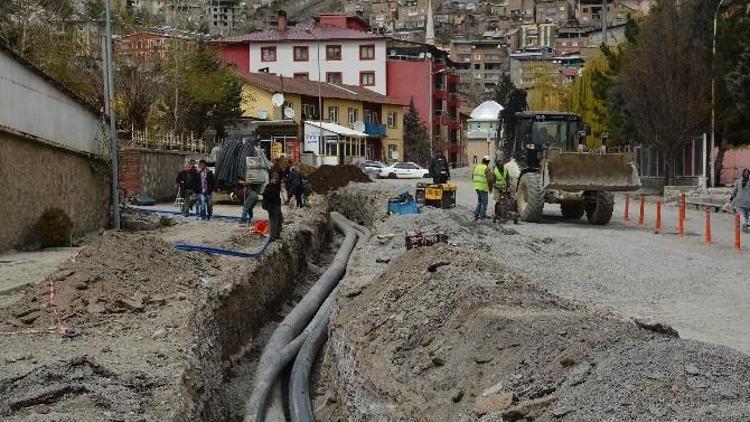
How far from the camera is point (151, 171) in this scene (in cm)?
3506

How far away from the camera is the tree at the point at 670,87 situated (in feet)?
130

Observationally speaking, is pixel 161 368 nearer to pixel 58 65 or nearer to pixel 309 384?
pixel 309 384

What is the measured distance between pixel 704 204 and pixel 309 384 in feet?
80.0

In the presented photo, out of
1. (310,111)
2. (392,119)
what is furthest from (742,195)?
(392,119)

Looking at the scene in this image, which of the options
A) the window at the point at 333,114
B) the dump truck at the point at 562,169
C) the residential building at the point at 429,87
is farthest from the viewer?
the residential building at the point at 429,87

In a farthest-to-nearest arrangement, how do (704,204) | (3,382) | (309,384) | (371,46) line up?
(371,46)
(704,204)
(309,384)
(3,382)

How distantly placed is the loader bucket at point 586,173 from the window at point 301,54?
204ft

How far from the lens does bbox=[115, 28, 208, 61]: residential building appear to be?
46.5 m

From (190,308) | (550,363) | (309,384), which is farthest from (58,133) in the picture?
(550,363)

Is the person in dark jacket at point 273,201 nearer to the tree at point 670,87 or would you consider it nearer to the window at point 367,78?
the tree at point 670,87

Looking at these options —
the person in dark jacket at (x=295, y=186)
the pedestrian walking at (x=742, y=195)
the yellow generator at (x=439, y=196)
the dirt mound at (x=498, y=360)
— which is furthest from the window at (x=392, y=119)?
the dirt mound at (x=498, y=360)

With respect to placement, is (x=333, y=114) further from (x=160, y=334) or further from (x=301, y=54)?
(x=160, y=334)

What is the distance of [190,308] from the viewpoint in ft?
39.5

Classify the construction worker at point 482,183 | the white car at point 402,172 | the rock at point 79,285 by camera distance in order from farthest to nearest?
the white car at point 402,172 → the construction worker at point 482,183 → the rock at point 79,285
